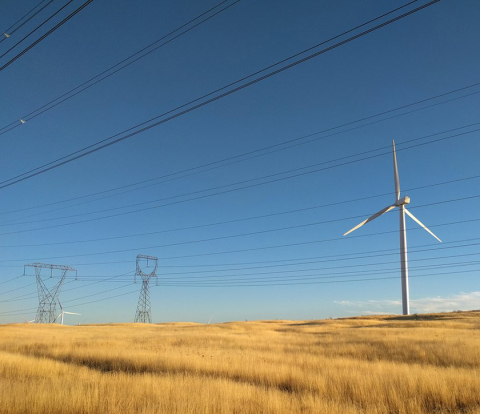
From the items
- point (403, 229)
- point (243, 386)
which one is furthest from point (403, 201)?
point (243, 386)

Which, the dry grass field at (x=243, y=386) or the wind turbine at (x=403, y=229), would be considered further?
the wind turbine at (x=403, y=229)

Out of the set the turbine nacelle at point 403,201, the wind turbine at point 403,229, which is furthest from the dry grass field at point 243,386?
the turbine nacelle at point 403,201

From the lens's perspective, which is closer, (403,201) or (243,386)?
(243,386)

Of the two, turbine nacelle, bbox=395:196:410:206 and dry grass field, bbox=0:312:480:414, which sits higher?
turbine nacelle, bbox=395:196:410:206

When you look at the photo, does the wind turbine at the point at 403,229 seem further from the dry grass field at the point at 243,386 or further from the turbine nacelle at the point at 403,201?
the dry grass field at the point at 243,386

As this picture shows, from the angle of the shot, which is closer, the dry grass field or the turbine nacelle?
the dry grass field

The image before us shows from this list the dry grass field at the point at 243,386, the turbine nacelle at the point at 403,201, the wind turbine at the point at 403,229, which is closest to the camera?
the dry grass field at the point at 243,386

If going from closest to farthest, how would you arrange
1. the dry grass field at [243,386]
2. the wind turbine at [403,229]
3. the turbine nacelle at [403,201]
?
the dry grass field at [243,386], the wind turbine at [403,229], the turbine nacelle at [403,201]

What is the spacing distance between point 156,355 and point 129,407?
1158 cm

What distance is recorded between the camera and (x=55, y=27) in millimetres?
13211

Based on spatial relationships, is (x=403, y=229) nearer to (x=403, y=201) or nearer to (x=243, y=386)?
(x=403, y=201)

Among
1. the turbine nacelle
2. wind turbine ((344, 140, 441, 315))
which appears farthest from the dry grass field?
the turbine nacelle

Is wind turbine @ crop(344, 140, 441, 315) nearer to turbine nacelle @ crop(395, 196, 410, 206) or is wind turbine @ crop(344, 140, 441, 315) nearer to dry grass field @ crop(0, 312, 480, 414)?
turbine nacelle @ crop(395, 196, 410, 206)

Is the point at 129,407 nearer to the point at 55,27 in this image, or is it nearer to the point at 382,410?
the point at 382,410
